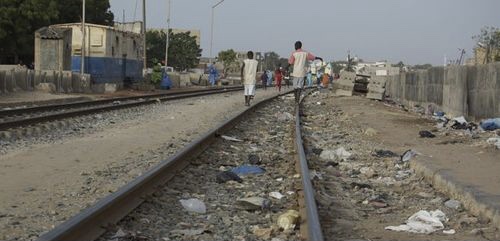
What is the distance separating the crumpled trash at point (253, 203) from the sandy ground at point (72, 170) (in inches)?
57.4

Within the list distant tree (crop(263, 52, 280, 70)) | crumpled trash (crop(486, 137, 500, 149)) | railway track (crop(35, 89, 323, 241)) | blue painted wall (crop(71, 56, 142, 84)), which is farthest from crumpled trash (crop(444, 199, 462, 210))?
distant tree (crop(263, 52, 280, 70))

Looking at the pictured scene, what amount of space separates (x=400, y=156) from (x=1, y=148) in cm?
631

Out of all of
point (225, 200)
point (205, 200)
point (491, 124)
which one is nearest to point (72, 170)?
point (205, 200)

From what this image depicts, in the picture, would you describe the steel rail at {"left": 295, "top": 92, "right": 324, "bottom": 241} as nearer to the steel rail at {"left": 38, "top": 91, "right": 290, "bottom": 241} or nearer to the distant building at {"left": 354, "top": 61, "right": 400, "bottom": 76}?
the steel rail at {"left": 38, "top": 91, "right": 290, "bottom": 241}

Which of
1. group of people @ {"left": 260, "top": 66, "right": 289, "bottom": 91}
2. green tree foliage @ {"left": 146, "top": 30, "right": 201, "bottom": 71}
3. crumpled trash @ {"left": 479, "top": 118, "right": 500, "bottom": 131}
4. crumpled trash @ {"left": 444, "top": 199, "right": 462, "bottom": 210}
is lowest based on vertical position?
crumpled trash @ {"left": 444, "top": 199, "right": 462, "bottom": 210}

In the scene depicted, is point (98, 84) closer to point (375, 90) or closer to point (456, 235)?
point (375, 90)

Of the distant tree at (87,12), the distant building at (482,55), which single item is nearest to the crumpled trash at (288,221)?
the distant building at (482,55)

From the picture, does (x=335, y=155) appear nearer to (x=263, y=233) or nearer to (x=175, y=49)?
(x=263, y=233)

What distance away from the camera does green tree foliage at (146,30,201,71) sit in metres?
103

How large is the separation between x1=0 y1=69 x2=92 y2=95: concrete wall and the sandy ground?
36.5 ft

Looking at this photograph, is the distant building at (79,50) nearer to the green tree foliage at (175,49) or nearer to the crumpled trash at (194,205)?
the crumpled trash at (194,205)

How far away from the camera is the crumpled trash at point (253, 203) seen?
19.5ft

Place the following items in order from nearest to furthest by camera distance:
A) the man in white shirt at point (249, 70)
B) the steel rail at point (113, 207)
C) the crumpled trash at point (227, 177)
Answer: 1. the steel rail at point (113, 207)
2. the crumpled trash at point (227, 177)
3. the man in white shirt at point (249, 70)

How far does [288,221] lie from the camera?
5152 millimetres
